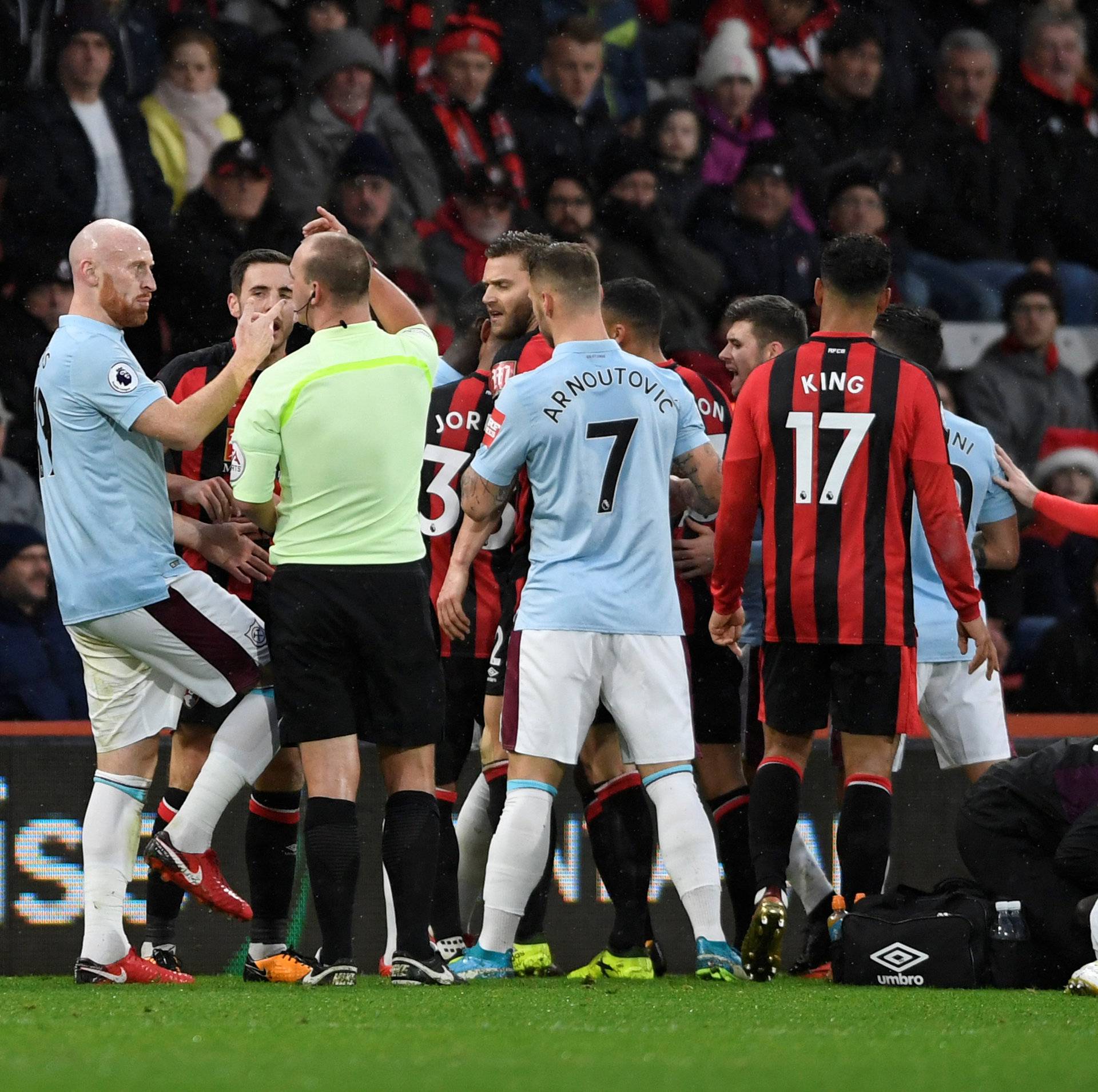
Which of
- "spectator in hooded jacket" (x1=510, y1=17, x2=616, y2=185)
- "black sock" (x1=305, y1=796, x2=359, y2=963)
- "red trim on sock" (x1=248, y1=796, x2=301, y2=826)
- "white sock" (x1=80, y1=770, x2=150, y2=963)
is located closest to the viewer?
"black sock" (x1=305, y1=796, x2=359, y2=963)

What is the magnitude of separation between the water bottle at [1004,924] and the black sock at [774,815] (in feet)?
1.93

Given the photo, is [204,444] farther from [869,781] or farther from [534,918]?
[869,781]

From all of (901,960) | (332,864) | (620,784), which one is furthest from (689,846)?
(332,864)

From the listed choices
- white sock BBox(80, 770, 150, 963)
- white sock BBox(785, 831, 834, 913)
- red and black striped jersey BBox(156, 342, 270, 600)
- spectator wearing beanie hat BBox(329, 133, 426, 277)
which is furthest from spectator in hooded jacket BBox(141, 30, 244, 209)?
white sock BBox(785, 831, 834, 913)

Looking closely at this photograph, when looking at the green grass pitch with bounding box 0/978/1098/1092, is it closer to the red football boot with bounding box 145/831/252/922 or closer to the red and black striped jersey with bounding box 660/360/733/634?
the red football boot with bounding box 145/831/252/922

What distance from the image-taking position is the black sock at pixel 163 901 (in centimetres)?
509

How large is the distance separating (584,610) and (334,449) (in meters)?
0.78

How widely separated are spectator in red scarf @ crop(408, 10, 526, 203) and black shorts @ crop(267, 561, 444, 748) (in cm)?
578

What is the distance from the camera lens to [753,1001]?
14.0 ft

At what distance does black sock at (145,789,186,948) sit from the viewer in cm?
509

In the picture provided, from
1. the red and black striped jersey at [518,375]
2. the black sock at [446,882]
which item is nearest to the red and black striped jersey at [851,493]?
the red and black striped jersey at [518,375]

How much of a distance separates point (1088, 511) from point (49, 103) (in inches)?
235

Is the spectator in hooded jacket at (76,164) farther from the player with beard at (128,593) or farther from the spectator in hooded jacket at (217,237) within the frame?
the player with beard at (128,593)

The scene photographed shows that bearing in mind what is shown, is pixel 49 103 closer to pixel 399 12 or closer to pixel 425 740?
pixel 399 12
